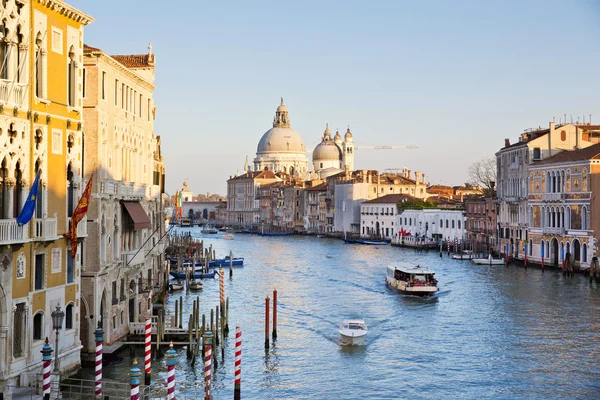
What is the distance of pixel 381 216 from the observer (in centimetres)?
5756

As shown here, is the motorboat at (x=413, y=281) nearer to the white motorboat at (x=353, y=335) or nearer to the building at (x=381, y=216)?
the white motorboat at (x=353, y=335)

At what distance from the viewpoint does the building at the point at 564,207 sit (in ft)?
92.4

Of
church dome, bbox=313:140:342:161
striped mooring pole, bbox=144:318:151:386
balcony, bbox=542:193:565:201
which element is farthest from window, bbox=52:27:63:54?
church dome, bbox=313:140:342:161

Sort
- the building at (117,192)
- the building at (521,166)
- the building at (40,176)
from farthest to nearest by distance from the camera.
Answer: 1. the building at (521,166)
2. the building at (117,192)
3. the building at (40,176)

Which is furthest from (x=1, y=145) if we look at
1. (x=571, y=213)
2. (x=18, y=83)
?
(x=571, y=213)

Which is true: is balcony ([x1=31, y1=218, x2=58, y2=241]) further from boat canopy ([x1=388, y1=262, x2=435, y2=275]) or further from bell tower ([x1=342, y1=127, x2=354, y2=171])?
bell tower ([x1=342, y1=127, x2=354, y2=171])

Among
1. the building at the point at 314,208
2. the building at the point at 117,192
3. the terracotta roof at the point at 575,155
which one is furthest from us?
the building at the point at 314,208

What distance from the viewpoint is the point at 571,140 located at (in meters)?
33.4

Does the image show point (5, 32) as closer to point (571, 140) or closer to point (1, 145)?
point (1, 145)

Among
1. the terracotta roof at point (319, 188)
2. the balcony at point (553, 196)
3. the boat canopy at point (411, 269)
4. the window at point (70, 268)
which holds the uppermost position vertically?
the terracotta roof at point (319, 188)

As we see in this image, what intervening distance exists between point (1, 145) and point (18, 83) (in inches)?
30.0

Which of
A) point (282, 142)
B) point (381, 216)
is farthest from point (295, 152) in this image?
point (381, 216)

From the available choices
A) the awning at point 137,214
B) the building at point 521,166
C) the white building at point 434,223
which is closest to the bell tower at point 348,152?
the white building at point 434,223

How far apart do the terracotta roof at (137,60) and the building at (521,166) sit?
20273mm
